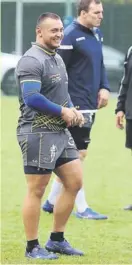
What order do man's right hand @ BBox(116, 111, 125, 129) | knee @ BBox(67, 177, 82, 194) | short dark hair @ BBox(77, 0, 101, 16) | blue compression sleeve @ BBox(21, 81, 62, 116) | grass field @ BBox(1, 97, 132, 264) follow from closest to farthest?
blue compression sleeve @ BBox(21, 81, 62, 116), knee @ BBox(67, 177, 82, 194), grass field @ BBox(1, 97, 132, 264), short dark hair @ BBox(77, 0, 101, 16), man's right hand @ BBox(116, 111, 125, 129)

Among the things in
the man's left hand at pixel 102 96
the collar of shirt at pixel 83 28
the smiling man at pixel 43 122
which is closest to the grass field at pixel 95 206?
the smiling man at pixel 43 122

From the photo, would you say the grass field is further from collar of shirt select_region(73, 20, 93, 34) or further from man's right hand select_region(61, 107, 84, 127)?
collar of shirt select_region(73, 20, 93, 34)

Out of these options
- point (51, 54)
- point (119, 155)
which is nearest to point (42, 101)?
point (51, 54)

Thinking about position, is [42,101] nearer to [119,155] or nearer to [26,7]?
[119,155]

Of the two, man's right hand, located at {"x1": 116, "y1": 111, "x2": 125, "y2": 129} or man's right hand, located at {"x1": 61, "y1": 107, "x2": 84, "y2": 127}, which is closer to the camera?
man's right hand, located at {"x1": 61, "y1": 107, "x2": 84, "y2": 127}

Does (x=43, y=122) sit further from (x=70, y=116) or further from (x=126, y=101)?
(x=126, y=101)

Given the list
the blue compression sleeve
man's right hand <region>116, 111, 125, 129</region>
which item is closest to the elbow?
the blue compression sleeve

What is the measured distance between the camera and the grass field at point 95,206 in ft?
25.0

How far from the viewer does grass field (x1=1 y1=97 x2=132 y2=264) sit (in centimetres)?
763

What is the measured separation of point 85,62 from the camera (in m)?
8.93

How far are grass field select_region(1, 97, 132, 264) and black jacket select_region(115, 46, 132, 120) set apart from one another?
1.10 metres

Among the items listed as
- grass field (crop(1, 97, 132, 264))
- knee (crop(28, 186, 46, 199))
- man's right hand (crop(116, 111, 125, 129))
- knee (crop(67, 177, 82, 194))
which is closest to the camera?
knee (crop(28, 186, 46, 199))

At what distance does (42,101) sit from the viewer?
7043 millimetres

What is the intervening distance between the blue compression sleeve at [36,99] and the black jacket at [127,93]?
2.54m
